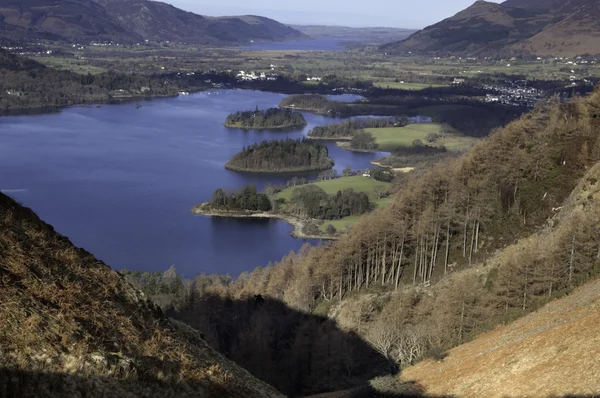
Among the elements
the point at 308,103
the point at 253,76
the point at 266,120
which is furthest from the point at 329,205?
the point at 253,76

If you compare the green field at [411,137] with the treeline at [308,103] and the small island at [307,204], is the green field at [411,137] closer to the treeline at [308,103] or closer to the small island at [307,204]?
the small island at [307,204]

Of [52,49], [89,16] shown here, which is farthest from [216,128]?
[89,16]

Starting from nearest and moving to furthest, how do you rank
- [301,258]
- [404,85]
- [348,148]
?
1. [301,258]
2. [348,148]
3. [404,85]

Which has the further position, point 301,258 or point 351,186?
point 351,186

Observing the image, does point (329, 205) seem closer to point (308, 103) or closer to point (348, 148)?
point (348, 148)

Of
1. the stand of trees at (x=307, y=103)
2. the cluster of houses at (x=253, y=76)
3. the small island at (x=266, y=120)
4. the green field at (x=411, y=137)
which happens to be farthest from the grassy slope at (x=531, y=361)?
the cluster of houses at (x=253, y=76)

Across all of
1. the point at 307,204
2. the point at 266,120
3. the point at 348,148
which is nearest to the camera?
the point at 307,204

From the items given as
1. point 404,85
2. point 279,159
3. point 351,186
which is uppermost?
point 404,85
